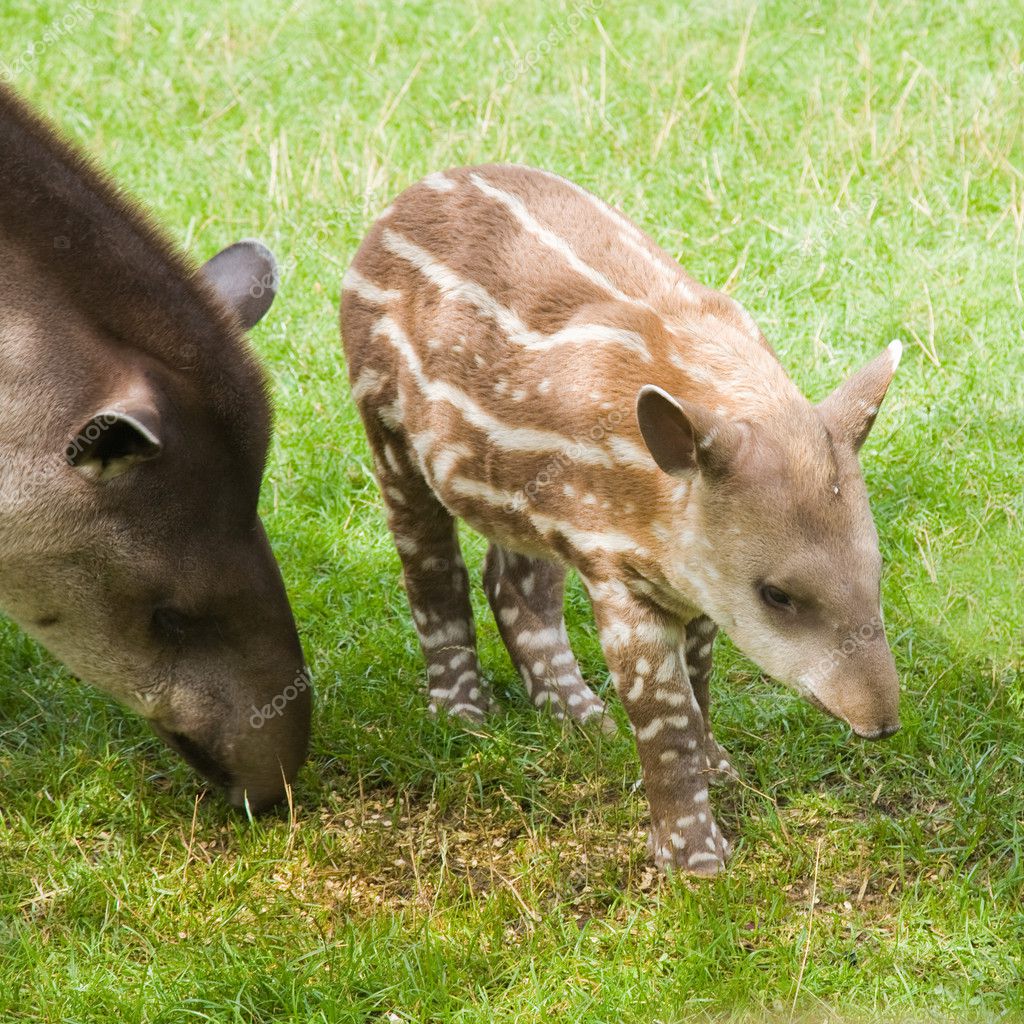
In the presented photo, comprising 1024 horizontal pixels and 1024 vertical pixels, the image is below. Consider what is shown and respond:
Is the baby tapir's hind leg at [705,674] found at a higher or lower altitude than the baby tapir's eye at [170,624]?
lower

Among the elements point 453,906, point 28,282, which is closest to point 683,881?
point 453,906

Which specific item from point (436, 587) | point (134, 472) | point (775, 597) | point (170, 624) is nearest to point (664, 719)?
point (775, 597)

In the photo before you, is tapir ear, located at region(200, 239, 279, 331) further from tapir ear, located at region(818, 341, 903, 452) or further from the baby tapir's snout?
the baby tapir's snout

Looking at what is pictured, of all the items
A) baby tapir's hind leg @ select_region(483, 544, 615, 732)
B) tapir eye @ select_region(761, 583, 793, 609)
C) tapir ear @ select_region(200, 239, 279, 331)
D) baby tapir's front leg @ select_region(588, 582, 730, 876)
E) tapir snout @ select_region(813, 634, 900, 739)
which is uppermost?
tapir ear @ select_region(200, 239, 279, 331)

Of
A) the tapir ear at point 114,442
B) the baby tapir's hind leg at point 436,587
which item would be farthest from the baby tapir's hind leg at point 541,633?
the tapir ear at point 114,442

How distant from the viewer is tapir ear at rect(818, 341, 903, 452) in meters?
4.32

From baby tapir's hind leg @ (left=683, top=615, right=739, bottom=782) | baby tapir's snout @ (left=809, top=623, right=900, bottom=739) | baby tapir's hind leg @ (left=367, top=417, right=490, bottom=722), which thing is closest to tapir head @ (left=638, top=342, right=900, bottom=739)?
baby tapir's snout @ (left=809, top=623, right=900, bottom=739)

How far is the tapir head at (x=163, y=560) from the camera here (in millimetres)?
4312

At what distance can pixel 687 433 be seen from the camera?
4.19 meters

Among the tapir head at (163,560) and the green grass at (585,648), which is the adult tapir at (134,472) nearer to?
the tapir head at (163,560)

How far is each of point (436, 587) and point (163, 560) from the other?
1342mm

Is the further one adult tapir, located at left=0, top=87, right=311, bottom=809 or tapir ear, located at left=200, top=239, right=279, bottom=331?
tapir ear, located at left=200, top=239, right=279, bottom=331

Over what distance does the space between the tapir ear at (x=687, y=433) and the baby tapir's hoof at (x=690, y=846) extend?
1.18 meters

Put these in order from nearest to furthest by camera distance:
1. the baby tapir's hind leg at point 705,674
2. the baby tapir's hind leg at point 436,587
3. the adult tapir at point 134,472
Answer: the adult tapir at point 134,472 → the baby tapir's hind leg at point 705,674 → the baby tapir's hind leg at point 436,587
